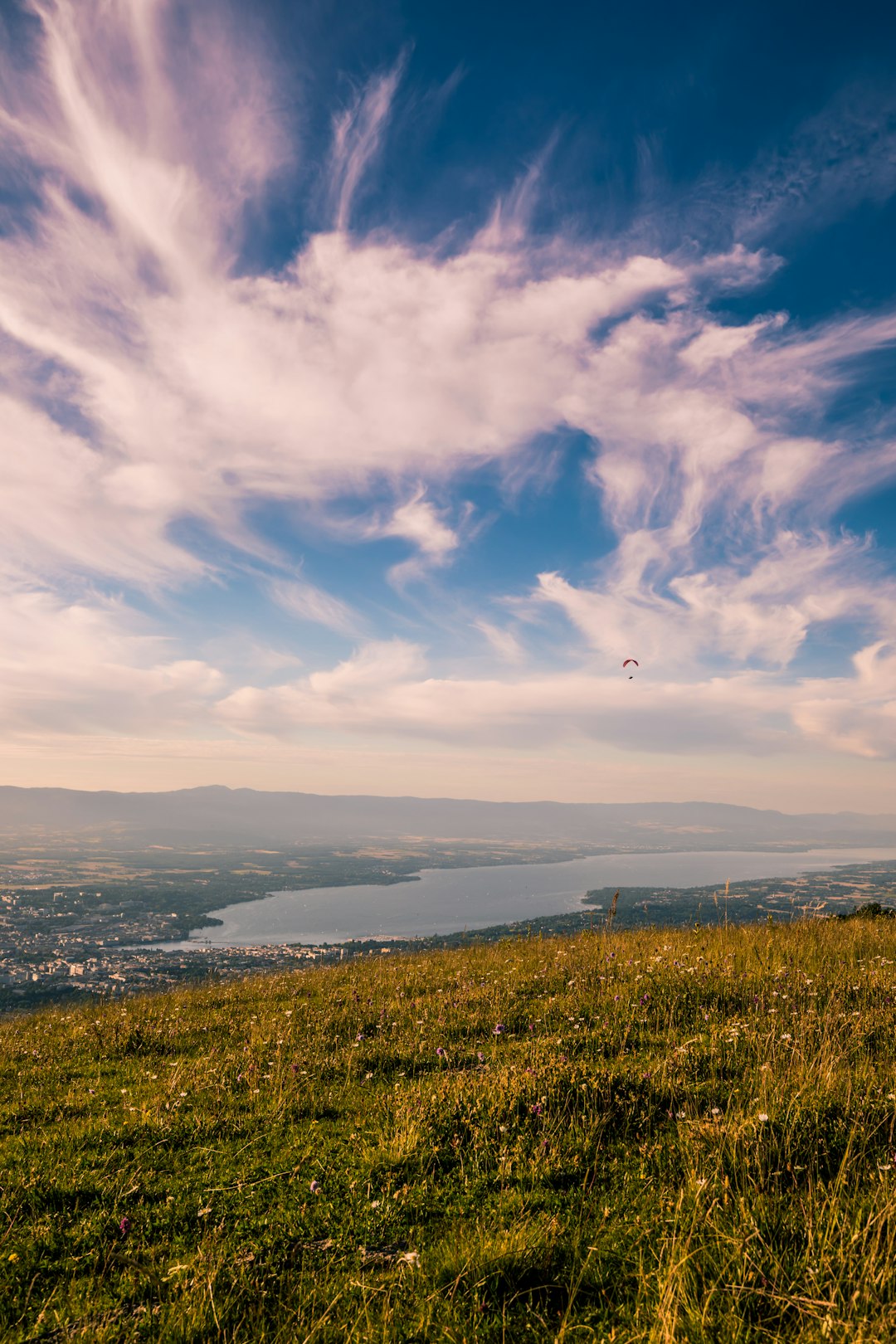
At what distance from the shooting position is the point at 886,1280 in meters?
3.59

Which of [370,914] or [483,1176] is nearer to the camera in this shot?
[483,1176]

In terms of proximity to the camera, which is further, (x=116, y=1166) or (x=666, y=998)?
(x=666, y=998)

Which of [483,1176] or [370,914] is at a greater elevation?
[483,1176]

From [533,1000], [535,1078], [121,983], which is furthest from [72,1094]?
[121,983]

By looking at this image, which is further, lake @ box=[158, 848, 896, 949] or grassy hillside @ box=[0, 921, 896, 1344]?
lake @ box=[158, 848, 896, 949]

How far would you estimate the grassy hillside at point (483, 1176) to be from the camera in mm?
3814

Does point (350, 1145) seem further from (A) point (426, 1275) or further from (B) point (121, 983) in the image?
(B) point (121, 983)

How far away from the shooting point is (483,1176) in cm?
550

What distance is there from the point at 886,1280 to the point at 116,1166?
6827 millimetres

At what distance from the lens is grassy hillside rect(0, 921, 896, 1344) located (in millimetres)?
3814

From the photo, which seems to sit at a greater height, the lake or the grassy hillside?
the grassy hillside

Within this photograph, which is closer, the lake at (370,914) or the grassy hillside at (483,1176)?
the grassy hillside at (483,1176)

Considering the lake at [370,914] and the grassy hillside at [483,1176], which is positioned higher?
the grassy hillside at [483,1176]

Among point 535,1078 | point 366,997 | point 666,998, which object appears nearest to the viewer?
point 535,1078
